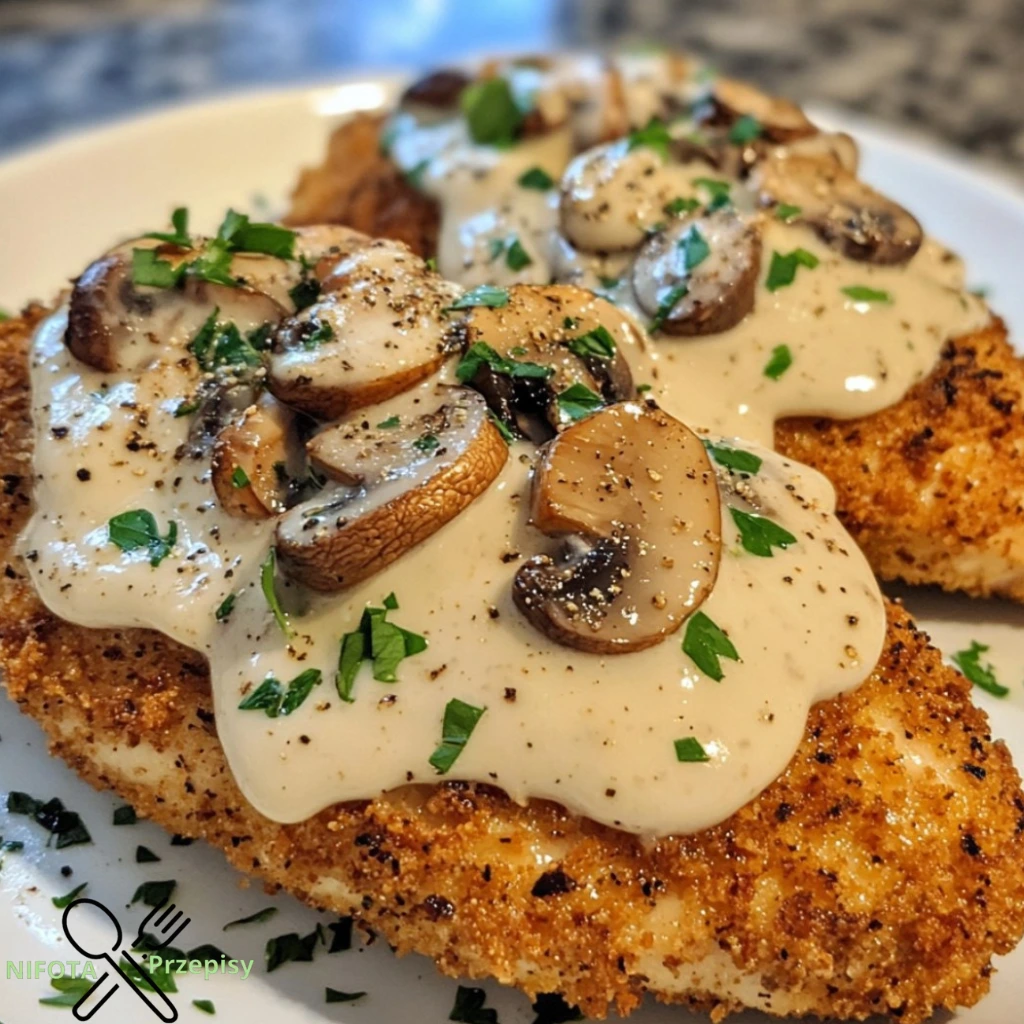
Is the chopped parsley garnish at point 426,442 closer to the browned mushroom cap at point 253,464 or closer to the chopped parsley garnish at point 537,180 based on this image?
the browned mushroom cap at point 253,464

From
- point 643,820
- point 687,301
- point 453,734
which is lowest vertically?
point 643,820

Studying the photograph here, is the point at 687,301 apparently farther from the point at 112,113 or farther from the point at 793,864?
the point at 112,113

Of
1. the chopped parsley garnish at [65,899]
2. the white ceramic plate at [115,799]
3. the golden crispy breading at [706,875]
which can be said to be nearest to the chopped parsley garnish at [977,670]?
the white ceramic plate at [115,799]

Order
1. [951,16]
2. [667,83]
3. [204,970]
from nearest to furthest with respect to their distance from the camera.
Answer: [204,970] < [667,83] < [951,16]

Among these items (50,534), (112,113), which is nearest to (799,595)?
(50,534)

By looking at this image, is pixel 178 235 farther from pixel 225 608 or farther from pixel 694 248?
pixel 694 248

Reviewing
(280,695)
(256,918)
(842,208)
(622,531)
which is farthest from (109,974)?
(842,208)

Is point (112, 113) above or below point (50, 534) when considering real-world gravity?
below
